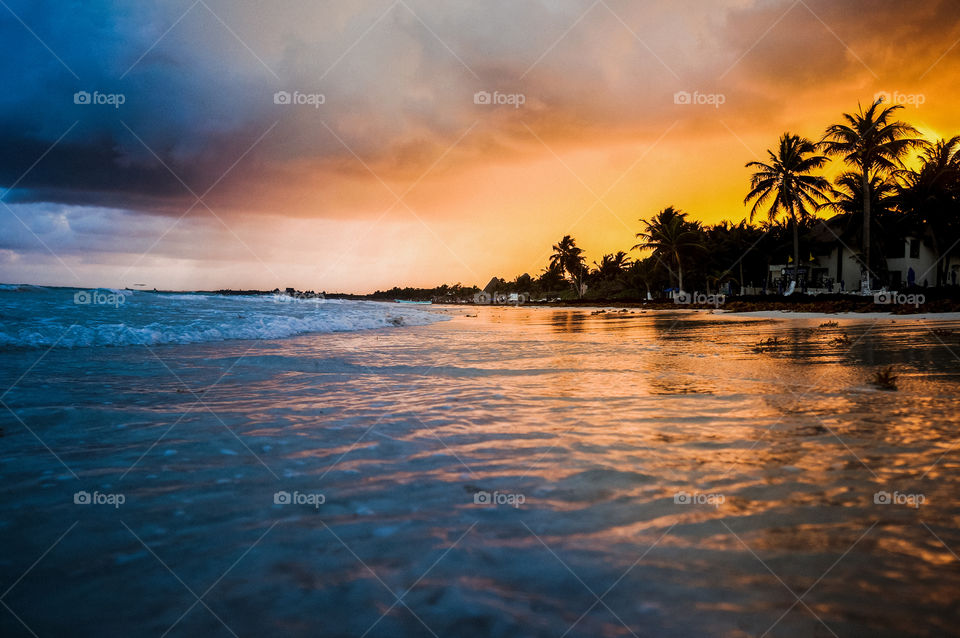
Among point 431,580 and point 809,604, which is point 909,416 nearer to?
point 809,604

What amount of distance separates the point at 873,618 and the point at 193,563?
2772 millimetres

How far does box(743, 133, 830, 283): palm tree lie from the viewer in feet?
128

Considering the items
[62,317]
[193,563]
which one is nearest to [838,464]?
[193,563]

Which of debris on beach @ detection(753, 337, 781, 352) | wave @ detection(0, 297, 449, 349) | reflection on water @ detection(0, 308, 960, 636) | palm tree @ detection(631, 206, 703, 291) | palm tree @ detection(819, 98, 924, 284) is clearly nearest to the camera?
reflection on water @ detection(0, 308, 960, 636)

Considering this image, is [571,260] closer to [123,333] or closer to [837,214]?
[837,214]

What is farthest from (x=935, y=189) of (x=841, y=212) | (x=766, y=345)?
(x=766, y=345)

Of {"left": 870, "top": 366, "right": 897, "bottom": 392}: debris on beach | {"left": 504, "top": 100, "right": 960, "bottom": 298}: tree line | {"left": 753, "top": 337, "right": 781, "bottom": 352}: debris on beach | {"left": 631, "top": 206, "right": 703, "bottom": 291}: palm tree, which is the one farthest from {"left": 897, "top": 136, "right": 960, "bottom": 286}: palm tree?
{"left": 870, "top": 366, "right": 897, "bottom": 392}: debris on beach

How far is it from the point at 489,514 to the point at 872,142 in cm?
4157

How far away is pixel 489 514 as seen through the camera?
2.69 meters

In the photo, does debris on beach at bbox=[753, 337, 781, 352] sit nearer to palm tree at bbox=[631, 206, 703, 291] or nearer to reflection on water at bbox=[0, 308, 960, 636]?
reflection on water at bbox=[0, 308, 960, 636]

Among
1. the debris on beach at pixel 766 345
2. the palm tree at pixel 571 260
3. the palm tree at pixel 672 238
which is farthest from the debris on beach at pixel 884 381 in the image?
the palm tree at pixel 571 260

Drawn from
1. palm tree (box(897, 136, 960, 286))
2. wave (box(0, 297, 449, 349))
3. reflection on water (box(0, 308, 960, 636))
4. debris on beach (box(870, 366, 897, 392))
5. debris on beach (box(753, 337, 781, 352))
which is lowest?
reflection on water (box(0, 308, 960, 636))

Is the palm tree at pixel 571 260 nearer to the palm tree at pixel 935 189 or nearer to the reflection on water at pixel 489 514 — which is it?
the palm tree at pixel 935 189

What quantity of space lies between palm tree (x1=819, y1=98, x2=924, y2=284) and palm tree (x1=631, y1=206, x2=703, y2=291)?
19.0 m
